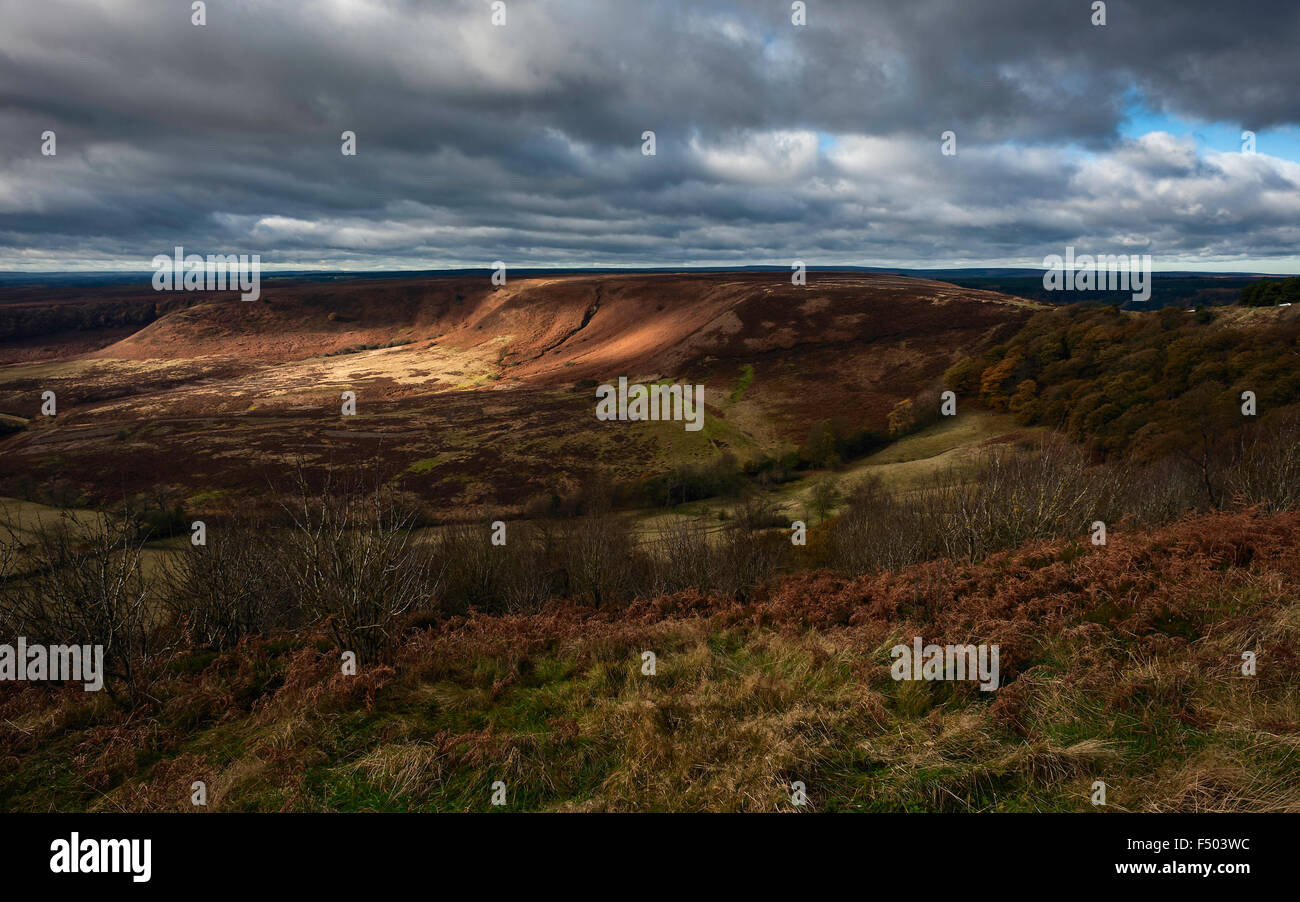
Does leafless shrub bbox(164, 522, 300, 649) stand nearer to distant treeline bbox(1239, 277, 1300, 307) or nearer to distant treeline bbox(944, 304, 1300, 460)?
distant treeline bbox(944, 304, 1300, 460)

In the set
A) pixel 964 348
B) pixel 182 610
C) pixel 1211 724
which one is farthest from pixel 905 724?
pixel 964 348

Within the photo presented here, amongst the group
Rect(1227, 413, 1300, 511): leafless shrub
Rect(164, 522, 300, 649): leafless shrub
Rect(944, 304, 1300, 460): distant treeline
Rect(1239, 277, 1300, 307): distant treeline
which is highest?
Rect(1239, 277, 1300, 307): distant treeline

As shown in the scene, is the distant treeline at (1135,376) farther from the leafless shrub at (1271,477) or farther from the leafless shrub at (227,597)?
the leafless shrub at (227,597)

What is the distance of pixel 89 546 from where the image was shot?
9062 millimetres

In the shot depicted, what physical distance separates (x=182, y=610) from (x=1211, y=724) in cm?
1657

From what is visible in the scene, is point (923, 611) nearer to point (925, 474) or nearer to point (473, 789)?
point (473, 789)

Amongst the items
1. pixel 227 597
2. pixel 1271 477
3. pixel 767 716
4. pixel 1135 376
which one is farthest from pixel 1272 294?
pixel 227 597

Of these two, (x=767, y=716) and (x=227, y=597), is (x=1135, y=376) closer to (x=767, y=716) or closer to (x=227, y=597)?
(x=767, y=716)

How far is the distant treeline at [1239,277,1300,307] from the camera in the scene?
54125 millimetres

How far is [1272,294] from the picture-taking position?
55.7 meters

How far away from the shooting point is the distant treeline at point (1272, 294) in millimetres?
54125

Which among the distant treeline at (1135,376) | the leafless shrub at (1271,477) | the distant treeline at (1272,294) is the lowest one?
the leafless shrub at (1271,477)

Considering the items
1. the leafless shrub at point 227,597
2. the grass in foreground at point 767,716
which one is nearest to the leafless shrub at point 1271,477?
the grass in foreground at point 767,716

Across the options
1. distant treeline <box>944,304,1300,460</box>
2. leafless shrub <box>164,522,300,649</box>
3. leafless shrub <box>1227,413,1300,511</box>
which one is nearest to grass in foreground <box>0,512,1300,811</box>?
leafless shrub <box>164,522,300,649</box>
